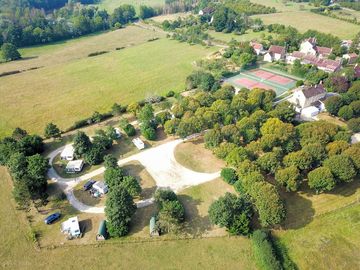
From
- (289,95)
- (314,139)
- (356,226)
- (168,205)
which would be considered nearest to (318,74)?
(289,95)

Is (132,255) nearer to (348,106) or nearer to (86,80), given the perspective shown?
(348,106)

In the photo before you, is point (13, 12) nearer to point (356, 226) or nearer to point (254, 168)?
point (254, 168)

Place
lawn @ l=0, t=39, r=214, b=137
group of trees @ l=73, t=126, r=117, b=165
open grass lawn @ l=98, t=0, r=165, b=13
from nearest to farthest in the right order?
1. group of trees @ l=73, t=126, r=117, b=165
2. lawn @ l=0, t=39, r=214, b=137
3. open grass lawn @ l=98, t=0, r=165, b=13

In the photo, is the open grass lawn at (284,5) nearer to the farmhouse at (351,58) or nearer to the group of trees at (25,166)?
the farmhouse at (351,58)

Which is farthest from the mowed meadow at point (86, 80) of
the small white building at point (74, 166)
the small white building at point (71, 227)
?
the small white building at point (71, 227)

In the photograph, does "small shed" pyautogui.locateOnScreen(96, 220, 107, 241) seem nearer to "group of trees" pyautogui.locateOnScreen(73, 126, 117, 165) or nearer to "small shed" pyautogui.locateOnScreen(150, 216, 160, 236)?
"small shed" pyautogui.locateOnScreen(150, 216, 160, 236)

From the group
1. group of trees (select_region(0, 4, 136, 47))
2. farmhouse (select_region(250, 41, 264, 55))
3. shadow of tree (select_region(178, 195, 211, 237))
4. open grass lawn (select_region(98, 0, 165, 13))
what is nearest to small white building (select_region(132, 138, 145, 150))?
shadow of tree (select_region(178, 195, 211, 237))
